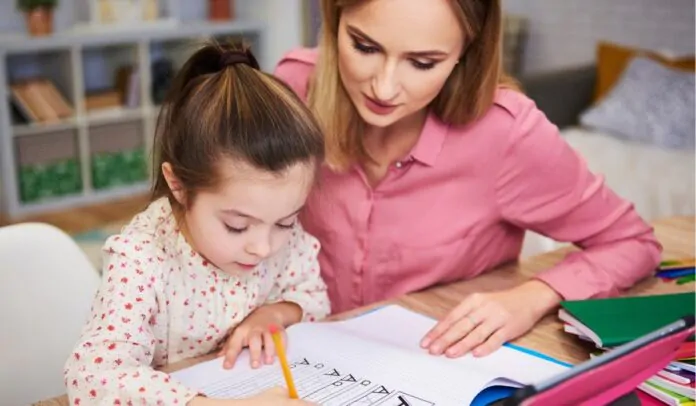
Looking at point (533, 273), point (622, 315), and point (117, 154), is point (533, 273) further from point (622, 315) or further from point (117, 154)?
point (117, 154)

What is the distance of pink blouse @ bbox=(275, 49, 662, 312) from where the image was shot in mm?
1365

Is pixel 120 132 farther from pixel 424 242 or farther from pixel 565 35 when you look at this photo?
pixel 424 242

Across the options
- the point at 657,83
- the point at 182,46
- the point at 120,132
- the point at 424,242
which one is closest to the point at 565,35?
the point at 657,83

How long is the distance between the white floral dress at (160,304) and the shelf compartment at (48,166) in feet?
10.7

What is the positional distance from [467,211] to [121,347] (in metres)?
0.69

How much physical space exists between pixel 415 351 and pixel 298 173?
285 millimetres

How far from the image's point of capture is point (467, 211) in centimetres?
142

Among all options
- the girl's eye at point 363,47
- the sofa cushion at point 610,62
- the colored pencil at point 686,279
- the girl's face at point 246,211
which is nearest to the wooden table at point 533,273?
the colored pencil at point 686,279

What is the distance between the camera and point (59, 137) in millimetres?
4250

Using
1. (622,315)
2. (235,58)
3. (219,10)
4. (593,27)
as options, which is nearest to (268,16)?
(219,10)

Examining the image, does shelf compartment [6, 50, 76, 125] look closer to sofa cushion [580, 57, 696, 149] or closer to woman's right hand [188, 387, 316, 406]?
sofa cushion [580, 57, 696, 149]

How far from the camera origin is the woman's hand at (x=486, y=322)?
110 cm

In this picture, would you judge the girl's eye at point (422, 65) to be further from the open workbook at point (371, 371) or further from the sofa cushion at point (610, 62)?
the sofa cushion at point (610, 62)

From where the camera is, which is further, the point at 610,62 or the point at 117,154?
the point at 117,154
